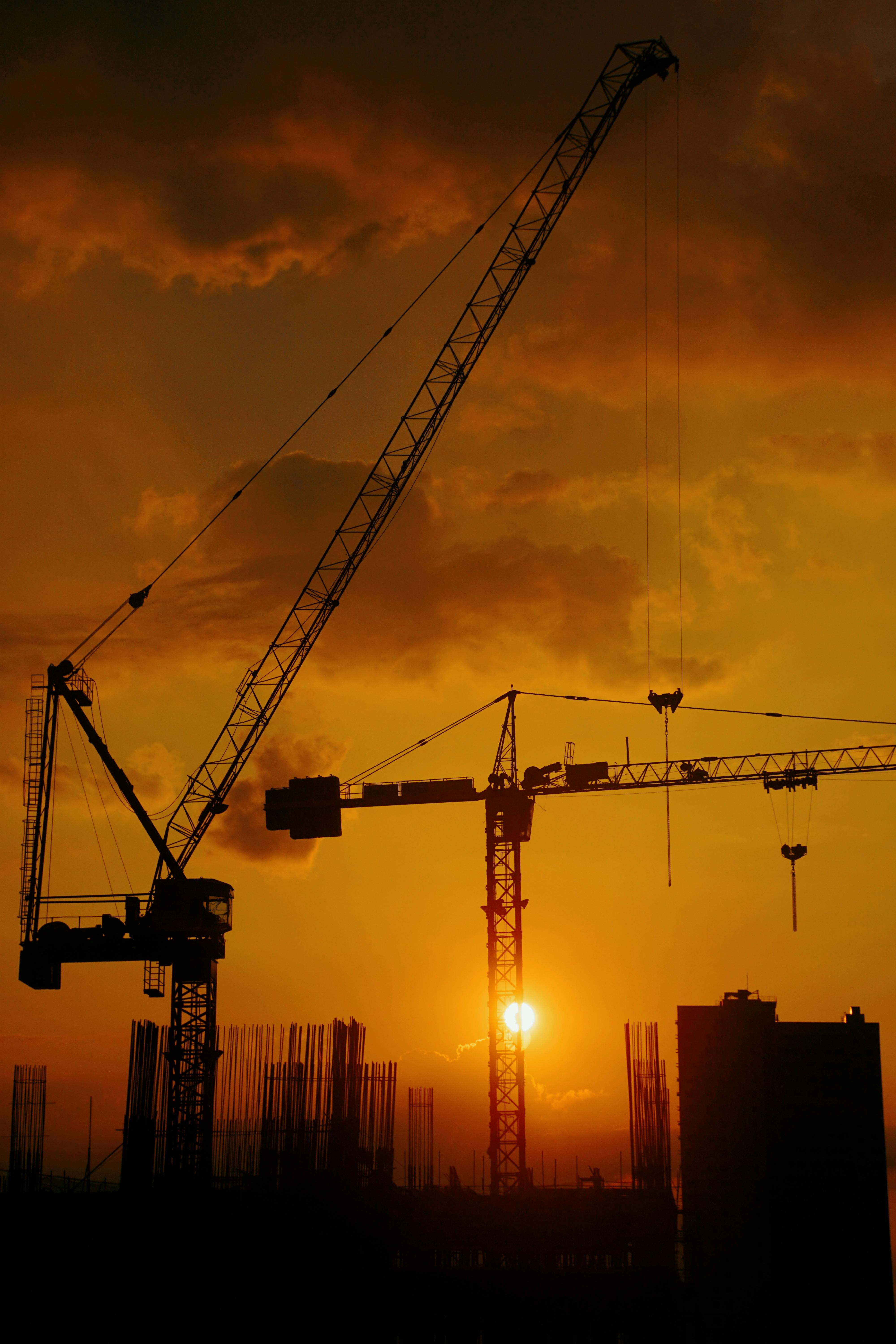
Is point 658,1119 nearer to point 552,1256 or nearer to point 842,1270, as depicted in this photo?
point 552,1256

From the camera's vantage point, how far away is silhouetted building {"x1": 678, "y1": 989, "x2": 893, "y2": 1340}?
325ft

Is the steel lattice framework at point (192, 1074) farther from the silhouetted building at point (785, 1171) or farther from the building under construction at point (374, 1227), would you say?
the silhouetted building at point (785, 1171)

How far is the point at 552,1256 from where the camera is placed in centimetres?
6888

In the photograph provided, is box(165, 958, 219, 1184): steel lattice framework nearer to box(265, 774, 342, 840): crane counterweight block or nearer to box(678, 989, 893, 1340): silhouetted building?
box(265, 774, 342, 840): crane counterweight block

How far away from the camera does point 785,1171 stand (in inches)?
4259

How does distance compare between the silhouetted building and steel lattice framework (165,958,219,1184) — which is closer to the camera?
steel lattice framework (165,958,219,1184)

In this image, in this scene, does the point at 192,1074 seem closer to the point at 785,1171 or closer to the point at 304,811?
the point at 304,811

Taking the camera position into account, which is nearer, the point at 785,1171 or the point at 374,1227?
the point at 374,1227

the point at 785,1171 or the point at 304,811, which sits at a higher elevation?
the point at 304,811

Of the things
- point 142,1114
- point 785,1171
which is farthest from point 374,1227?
point 785,1171

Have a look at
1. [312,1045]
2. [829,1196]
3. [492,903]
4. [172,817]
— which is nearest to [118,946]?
[172,817]

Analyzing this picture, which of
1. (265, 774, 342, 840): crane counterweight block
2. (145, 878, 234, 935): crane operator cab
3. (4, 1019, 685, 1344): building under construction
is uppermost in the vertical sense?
(265, 774, 342, 840): crane counterweight block

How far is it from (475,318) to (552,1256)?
53647 mm

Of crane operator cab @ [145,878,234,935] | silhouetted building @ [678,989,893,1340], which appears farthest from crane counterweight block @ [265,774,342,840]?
silhouetted building @ [678,989,893,1340]
